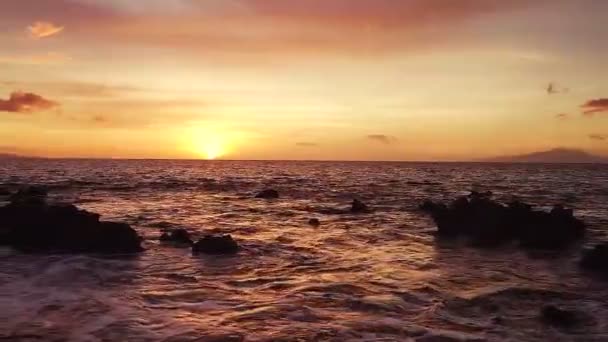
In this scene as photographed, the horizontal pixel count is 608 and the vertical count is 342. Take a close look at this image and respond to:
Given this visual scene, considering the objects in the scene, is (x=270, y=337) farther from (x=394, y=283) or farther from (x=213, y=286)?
(x=394, y=283)

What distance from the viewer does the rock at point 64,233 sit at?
21859mm

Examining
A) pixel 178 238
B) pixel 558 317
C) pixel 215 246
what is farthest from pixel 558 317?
pixel 178 238

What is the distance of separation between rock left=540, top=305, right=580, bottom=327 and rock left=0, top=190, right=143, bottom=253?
1600 cm

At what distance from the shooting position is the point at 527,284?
16.9 metres

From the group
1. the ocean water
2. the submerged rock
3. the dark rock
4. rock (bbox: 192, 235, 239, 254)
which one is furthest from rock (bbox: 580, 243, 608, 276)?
the dark rock

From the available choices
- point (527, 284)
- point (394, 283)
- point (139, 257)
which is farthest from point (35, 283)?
point (527, 284)

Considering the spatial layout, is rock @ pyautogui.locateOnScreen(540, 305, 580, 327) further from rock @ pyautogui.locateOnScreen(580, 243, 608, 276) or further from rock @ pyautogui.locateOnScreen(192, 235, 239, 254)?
rock @ pyautogui.locateOnScreen(192, 235, 239, 254)

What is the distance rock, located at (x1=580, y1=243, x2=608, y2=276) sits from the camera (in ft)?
63.3

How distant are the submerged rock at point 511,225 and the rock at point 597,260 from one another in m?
5.07

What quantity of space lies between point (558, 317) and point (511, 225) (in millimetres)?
16354

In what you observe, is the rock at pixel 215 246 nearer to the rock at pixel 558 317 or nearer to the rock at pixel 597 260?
the rock at pixel 558 317

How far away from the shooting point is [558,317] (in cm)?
1259

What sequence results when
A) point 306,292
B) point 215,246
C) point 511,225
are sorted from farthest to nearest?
point 511,225
point 215,246
point 306,292

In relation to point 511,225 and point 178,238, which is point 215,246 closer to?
point 178,238
